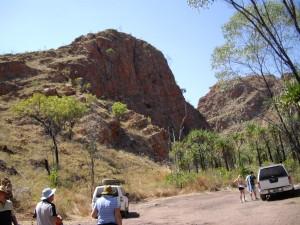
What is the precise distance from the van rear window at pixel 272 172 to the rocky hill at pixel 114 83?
3846cm

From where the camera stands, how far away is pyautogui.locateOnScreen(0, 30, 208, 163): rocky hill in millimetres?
80562

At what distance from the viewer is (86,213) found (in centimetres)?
2772

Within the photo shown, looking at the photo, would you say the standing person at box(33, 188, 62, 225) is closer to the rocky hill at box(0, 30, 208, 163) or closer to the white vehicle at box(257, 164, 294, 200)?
the white vehicle at box(257, 164, 294, 200)

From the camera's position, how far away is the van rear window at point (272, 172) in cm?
2448

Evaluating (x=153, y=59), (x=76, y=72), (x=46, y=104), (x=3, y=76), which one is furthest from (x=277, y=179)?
(x=153, y=59)

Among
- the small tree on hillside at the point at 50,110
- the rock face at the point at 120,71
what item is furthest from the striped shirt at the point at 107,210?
the rock face at the point at 120,71

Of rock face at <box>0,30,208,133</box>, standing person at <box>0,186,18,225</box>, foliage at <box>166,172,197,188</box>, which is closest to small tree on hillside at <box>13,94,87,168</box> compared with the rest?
foliage at <box>166,172,197,188</box>

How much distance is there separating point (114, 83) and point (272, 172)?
91458 mm

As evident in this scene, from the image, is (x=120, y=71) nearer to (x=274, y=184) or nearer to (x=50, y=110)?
(x=50, y=110)

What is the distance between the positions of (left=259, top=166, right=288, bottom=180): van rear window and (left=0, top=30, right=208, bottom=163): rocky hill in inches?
1514

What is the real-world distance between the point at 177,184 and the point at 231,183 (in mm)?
5622

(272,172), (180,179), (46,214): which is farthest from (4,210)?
(180,179)

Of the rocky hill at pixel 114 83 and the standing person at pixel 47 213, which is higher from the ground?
the rocky hill at pixel 114 83

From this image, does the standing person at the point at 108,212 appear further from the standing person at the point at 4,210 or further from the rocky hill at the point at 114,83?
the rocky hill at the point at 114,83
